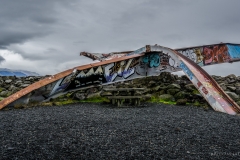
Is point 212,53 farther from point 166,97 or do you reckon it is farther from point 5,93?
point 5,93

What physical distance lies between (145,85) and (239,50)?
571 inches

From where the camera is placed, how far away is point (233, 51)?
27.5 m

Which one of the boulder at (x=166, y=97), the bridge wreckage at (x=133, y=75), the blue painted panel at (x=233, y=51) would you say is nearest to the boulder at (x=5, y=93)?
the bridge wreckage at (x=133, y=75)

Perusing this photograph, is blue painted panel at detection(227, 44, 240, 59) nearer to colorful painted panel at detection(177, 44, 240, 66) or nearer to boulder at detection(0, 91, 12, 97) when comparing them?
colorful painted panel at detection(177, 44, 240, 66)

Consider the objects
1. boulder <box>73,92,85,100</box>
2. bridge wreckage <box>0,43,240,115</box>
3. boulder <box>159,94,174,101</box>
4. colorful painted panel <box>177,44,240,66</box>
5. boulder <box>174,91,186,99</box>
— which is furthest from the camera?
colorful painted panel <box>177,44,240,66</box>

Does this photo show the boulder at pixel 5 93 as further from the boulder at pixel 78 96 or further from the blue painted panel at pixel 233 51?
the blue painted panel at pixel 233 51

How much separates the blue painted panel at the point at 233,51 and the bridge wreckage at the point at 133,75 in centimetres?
413

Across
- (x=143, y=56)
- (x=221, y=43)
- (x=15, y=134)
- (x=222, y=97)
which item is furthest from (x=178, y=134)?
(x=221, y=43)

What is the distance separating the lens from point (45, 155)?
5.41m

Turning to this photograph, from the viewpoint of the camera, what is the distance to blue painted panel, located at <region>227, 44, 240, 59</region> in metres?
27.0

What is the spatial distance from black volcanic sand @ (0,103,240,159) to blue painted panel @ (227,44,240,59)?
19.5m

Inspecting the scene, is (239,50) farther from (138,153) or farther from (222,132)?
(138,153)

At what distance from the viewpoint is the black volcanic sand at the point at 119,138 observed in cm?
556

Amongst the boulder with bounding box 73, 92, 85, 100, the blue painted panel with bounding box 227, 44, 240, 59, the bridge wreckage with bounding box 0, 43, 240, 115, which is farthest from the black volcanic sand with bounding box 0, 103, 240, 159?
the blue painted panel with bounding box 227, 44, 240, 59
